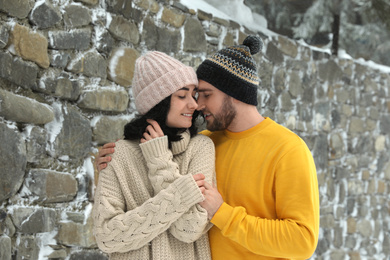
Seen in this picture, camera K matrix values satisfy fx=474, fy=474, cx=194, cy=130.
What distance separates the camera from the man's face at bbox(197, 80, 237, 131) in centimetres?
216

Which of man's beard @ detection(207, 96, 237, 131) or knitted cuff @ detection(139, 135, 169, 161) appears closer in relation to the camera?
knitted cuff @ detection(139, 135, 169, 161)

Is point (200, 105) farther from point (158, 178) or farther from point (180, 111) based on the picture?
point (158, 178)

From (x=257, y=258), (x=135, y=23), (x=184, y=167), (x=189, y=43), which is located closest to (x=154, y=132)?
(x=184, y=167)

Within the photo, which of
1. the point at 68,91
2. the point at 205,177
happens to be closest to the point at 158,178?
the point at 205,177

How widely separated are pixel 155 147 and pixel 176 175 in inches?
5.6

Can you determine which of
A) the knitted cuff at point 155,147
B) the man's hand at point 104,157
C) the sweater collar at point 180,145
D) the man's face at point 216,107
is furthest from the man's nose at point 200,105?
the man's hand at point 104,157

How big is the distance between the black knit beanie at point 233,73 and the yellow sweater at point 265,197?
0.17m

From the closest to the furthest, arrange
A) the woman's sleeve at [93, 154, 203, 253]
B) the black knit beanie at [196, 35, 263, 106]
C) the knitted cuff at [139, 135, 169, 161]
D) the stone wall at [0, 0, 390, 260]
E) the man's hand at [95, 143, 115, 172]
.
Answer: the woman's sleeve at [93, 154, 203, 253] → the knitted cuff at [139, 135, 169, 161] → the man's hand at [95, 143, 115, 172] → the black knit beanie at [196, 35, 263, 106] → the stone wall at [0, 0, 390, 260]

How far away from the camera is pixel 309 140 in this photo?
5.04 metres

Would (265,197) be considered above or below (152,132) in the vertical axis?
below

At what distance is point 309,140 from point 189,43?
82.2 inches

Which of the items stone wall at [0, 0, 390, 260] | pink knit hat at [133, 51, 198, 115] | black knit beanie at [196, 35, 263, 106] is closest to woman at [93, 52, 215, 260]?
pink knit hat at [133, 51, 198, 115]

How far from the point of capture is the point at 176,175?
1837 millimetres

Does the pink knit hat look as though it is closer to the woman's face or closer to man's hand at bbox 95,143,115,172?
the woman's face
